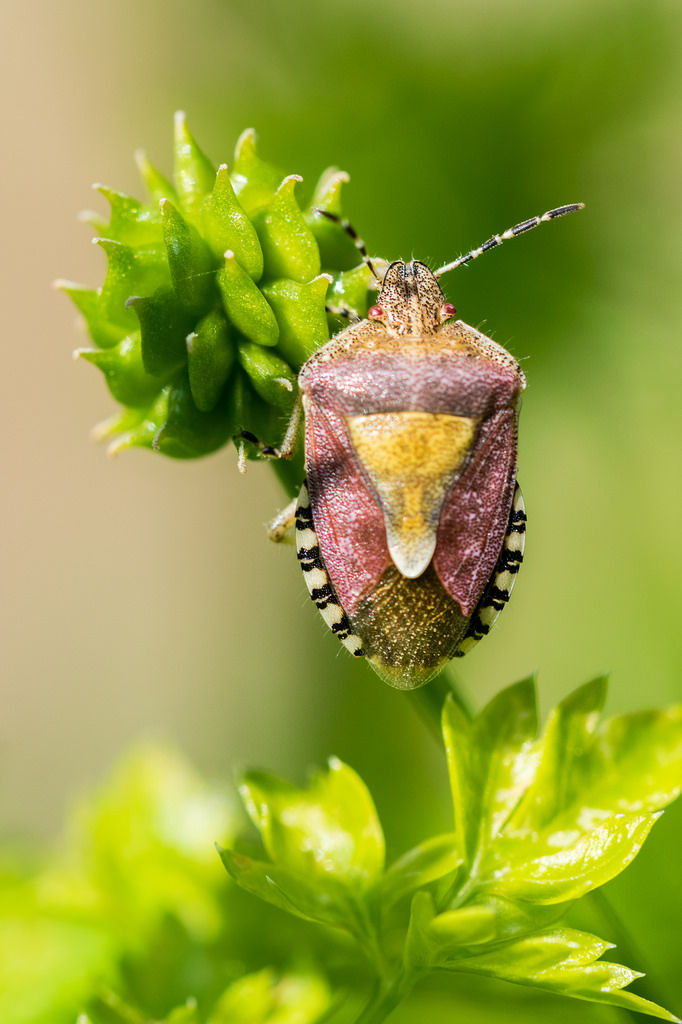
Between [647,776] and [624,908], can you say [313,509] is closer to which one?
[647,776]

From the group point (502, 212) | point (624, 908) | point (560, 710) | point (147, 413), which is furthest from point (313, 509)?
point (502, 212)

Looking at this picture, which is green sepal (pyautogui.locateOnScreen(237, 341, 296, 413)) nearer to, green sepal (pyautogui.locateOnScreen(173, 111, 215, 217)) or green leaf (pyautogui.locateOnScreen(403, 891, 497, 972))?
green sepal (pyautogui.locateOnScreen(173, 111, 215, 217))

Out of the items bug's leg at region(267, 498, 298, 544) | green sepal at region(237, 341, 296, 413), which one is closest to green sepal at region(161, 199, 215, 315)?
green sepal at region(237, 341, 296, 413)

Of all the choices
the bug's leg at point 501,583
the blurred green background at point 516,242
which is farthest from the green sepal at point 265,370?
the blurred green background at point 516,242

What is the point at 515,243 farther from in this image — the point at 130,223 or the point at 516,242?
the point at 130,223

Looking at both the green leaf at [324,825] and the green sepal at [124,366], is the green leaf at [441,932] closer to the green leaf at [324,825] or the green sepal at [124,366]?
the green leaf at [324,825]

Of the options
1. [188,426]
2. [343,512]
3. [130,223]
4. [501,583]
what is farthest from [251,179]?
[501,583]

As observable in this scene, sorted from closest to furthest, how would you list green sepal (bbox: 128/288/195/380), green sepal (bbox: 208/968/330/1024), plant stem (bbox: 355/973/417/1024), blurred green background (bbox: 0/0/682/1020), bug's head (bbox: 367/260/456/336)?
plant stem (bbox: 355/973/417/1024) < green sepal (bbox: 128/288/195/380) < green sepal (bbox: 208/968/330/1024) < bug's head (bbox: 367/260/456/336) < blurred green background (bbox: 0/0/682/1020)
